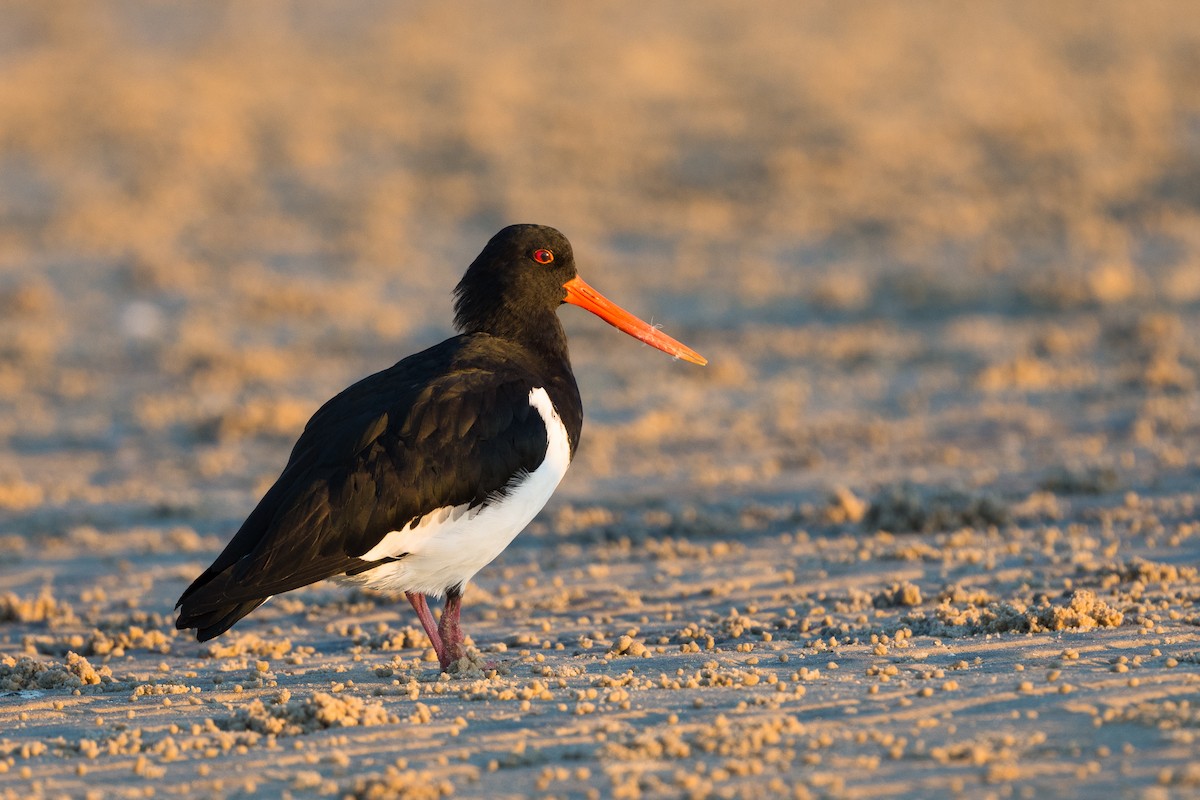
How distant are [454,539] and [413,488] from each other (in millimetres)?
268

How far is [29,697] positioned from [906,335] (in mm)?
10780

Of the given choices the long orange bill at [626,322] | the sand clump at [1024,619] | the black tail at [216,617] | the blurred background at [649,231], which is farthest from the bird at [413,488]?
the blurred background at [649,231]

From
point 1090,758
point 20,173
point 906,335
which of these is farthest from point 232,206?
point 1090,758

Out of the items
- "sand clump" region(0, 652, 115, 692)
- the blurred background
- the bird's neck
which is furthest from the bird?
the blurred background

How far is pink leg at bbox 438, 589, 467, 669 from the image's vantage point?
21.7 ft

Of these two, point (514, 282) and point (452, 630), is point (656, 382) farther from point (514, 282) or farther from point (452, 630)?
point (452, 630)

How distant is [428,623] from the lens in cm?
667

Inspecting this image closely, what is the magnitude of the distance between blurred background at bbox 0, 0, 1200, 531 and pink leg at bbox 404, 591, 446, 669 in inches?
185

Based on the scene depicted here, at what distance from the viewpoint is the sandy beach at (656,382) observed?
17.7 feet

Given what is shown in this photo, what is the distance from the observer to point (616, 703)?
563 cm

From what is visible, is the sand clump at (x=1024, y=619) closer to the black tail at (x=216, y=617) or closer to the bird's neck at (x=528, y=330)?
the bird's neck at (x=528, y=330)

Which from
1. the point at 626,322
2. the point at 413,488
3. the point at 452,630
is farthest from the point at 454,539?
the point at 626,322

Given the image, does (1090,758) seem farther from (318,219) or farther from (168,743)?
(318,219)

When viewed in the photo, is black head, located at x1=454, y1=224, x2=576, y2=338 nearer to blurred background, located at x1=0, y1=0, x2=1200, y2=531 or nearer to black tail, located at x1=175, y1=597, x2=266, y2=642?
black tail, located at x1=175, y1=597, x2=266, y2=642
